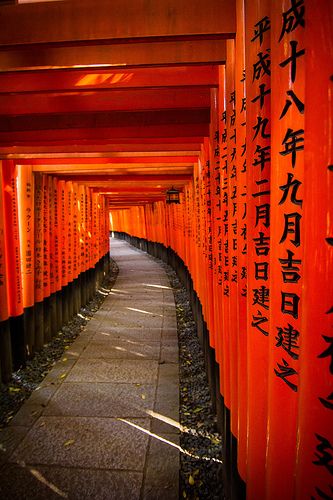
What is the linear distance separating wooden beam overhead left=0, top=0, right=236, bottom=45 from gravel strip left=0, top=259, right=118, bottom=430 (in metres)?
5.27

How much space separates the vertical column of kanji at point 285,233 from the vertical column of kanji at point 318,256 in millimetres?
158

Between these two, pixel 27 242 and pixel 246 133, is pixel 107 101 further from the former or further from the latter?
pixel 27 242

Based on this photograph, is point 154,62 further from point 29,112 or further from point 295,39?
point 29,112

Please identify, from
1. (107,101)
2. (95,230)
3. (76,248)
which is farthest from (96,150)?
(95,230)

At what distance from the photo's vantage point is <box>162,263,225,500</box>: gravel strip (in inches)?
150

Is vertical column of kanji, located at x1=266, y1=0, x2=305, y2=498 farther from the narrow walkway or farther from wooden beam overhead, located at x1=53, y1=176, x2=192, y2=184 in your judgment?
wooden beam overhead, located at x1=53, y1=176, x2=192, y2=184

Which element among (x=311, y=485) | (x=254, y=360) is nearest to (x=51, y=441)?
(x=254, y=360)

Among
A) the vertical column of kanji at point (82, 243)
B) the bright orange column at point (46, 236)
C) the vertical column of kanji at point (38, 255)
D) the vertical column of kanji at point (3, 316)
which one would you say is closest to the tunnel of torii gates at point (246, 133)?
the vertical column of kanji at point (3, 316)

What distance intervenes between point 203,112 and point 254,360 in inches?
158

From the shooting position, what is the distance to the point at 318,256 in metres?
1.32

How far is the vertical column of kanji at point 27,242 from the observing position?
7.05m

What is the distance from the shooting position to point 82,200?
39.8 ft

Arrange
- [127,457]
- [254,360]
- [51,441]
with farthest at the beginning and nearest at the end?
[51,441], [127,457], [254,360]

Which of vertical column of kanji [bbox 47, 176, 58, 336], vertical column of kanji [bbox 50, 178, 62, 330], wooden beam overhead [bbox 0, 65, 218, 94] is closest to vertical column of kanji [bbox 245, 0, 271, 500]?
wooden beam overhead [bbox 0, 65, 218, 94]
